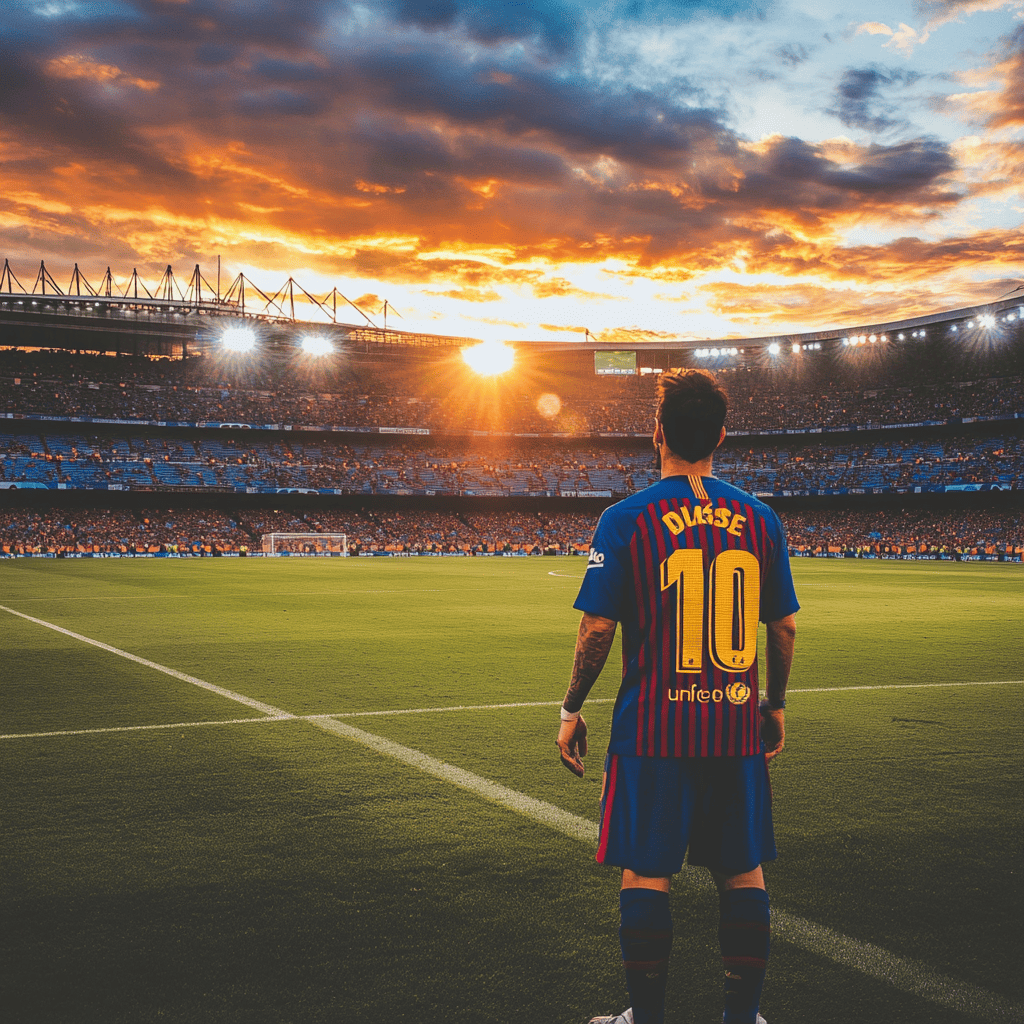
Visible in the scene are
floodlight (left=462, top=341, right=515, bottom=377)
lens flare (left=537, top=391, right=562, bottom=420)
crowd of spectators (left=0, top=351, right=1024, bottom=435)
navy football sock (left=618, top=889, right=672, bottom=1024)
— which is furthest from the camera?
lens flare (left=537, top=391, right=562, bottom=420)

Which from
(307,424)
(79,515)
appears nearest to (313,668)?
(79,515)

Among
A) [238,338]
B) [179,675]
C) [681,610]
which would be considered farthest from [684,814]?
[238,338]

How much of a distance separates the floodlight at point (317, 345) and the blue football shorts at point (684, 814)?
212ft

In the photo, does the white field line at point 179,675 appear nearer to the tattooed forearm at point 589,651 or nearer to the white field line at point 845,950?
the white field line at point 845,950

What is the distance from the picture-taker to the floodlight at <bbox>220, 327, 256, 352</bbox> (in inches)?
2427

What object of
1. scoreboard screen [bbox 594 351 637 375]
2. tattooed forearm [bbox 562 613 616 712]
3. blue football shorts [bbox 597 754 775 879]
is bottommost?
blue football shorts [bbox 597 754 775 879]

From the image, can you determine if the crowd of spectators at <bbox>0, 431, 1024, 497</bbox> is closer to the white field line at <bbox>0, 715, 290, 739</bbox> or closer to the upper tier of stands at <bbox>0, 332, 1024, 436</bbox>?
the upper tier of stands at <bbox>0, 332, 1024, 436</bbox>

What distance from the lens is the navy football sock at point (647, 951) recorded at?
272 cm

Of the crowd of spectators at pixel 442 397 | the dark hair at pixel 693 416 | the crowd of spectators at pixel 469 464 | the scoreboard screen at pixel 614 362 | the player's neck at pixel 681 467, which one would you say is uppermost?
the scoreboard screen at pixel 614 362

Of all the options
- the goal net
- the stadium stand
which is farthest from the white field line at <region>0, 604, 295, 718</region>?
the stadium stand

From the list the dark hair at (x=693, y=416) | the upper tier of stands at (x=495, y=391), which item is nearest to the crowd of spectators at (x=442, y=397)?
the upper tier of stands at (x=495, y=391)

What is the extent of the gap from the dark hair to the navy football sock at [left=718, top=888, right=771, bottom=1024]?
4.84 feet

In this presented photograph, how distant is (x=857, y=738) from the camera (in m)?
7.12

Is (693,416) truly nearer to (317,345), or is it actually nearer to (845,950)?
(845,950)
